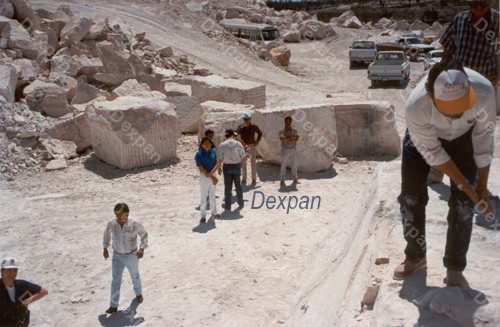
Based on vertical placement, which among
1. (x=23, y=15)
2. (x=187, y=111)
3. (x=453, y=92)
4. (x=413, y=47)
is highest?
(x=23, y=15)

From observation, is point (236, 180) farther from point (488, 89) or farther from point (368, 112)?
point (488, 89)

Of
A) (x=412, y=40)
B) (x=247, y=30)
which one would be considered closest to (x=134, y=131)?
(x=247, y=30)

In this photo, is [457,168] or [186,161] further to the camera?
[186,161]

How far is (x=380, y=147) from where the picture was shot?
1095 cm

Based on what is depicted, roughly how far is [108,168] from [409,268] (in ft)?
26.1

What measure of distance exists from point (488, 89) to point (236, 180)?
18.1ft

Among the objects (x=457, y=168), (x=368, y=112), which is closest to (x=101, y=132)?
(x=368, y=112)

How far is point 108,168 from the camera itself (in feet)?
35.1

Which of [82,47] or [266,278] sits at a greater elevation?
[82,47]

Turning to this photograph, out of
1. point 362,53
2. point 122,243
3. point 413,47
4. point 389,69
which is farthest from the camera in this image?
point 413,47

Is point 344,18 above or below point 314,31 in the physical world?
above

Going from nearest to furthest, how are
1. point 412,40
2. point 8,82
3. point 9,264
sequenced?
point 9,264 → point 8,82 → point 412,40

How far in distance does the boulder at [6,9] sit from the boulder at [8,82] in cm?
504

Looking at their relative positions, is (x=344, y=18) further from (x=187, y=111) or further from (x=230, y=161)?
(x=230, y=161)
